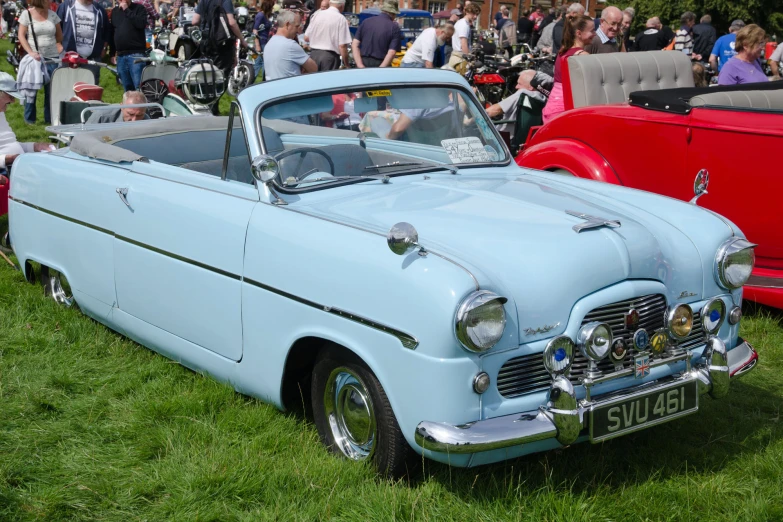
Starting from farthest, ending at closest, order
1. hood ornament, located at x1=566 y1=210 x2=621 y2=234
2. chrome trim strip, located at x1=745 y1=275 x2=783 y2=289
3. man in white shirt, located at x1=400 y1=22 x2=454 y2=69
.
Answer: man in white shirt, located at x1=400 y1=22 x2=454 y2=69
chrome trim strip, located at x1=745 y1=275 x2=783 y2=289
hood ornament, located at x1=566 y1=210 x2=621 y2=234

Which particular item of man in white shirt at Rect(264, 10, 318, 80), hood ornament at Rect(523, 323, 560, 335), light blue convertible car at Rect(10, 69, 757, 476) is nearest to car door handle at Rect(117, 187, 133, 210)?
light blue convertible car at Rect(10, 69, 757, 476)

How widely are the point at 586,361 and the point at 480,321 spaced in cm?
53

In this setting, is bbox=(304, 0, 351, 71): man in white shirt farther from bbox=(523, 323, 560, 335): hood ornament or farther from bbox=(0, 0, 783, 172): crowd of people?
bbox=(523, 323, 560, 335): hood ornament

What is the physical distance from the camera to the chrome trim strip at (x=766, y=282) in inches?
199

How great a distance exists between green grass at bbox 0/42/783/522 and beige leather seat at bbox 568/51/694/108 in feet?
10.2

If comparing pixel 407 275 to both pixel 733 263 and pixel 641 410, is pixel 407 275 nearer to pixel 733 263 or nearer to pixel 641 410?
pixel 641 410

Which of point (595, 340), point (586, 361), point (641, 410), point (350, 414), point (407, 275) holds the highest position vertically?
point (407, 275)

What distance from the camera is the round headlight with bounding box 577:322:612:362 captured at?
10.4 feet

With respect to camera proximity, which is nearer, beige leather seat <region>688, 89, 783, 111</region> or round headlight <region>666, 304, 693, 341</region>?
round headlight <region>666, 304, 693, 341</region>

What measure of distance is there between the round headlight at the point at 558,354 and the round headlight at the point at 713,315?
0.76 meters

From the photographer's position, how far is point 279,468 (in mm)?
3525

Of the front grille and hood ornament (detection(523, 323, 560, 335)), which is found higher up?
hood ornament (detection(523, 323, 560, 335))

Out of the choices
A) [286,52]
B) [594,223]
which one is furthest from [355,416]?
[286,52]

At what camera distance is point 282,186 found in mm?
3908
